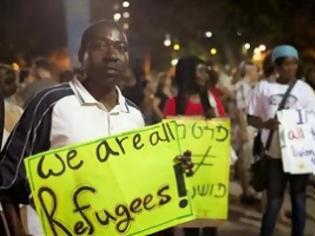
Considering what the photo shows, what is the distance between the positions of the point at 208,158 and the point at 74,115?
4.88ft

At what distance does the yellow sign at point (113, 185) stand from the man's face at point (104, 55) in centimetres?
21

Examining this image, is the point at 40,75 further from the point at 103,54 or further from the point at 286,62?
the point at 286,62

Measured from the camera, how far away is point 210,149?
3770 mm

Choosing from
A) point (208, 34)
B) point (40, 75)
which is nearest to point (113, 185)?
point (40, 75)

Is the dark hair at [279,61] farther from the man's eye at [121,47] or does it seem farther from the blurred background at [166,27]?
the man's eye at [121,47]

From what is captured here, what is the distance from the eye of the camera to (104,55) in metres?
2.50

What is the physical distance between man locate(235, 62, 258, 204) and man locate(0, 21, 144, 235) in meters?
2.57

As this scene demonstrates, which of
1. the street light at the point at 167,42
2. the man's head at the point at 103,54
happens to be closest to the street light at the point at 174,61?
the street light at the point at 167,42

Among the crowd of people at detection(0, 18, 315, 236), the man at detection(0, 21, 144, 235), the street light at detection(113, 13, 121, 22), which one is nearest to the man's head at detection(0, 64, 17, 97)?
the crowd of people at detection(0, 18, 315, 236)

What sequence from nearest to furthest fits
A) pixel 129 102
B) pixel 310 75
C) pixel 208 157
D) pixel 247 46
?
1. pixel 129 102
2. pixel 208 157
3. pixel 310 75
4. pixel 247 46

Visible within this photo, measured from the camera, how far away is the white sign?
423 cm

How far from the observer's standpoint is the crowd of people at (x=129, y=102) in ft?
7.91

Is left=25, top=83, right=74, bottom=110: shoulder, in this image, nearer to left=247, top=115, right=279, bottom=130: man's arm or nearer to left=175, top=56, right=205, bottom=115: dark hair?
left=175, top=56, right=205, bottom=115: dark hair

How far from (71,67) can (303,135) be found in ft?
5.00
